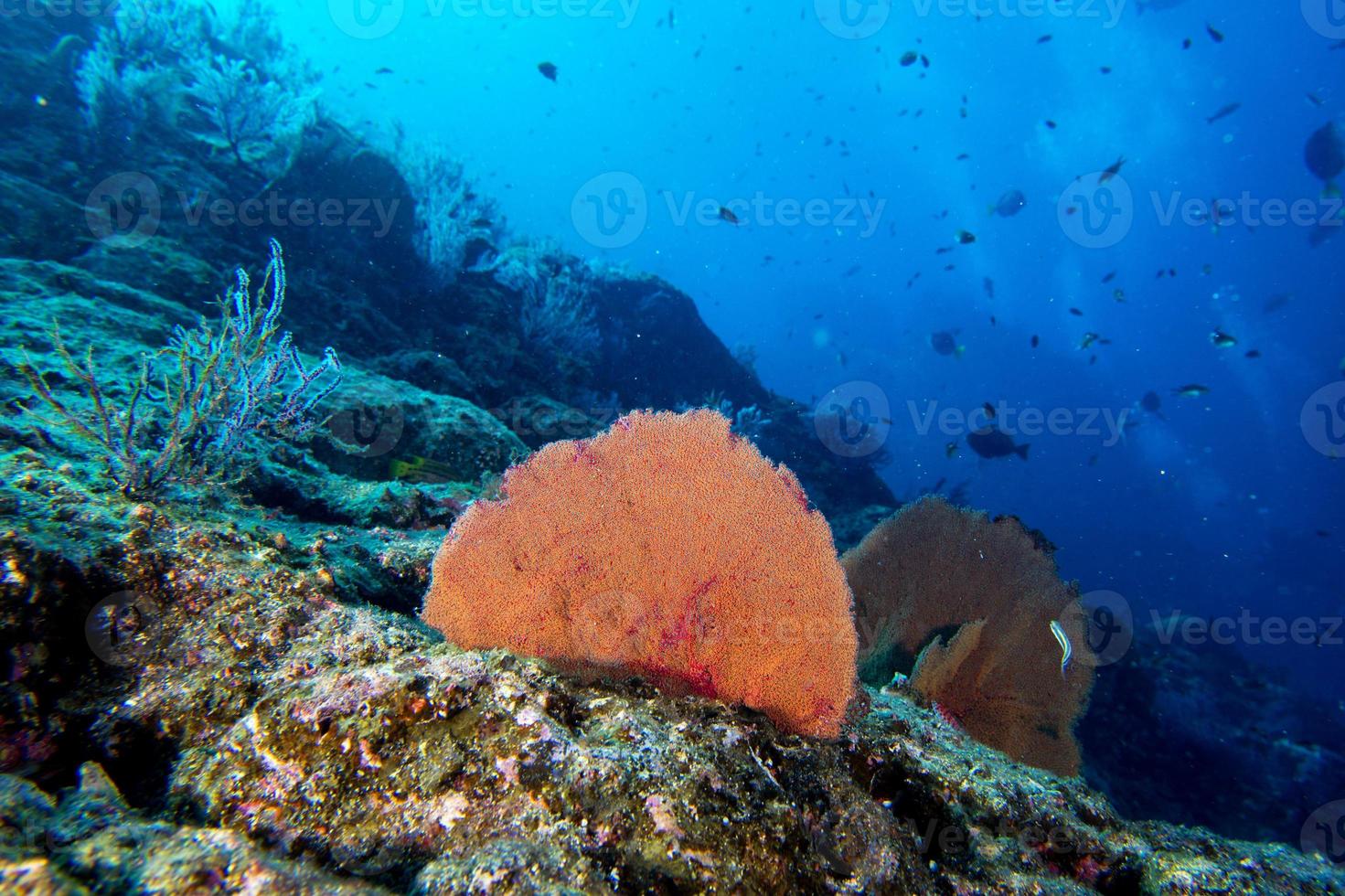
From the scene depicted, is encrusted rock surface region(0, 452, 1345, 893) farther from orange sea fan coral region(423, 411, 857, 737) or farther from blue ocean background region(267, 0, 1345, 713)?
blue ocean background region(267, 0, 1345, 713)

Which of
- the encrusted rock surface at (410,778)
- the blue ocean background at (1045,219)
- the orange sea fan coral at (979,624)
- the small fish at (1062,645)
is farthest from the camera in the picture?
the blue ocean background at (1045,219)

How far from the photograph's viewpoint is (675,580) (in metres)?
2.34

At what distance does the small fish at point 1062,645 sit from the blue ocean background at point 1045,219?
42.9 feet

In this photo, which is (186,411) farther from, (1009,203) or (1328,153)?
(1328,153)

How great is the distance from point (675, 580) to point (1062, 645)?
323cm

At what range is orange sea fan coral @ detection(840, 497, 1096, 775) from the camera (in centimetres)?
380

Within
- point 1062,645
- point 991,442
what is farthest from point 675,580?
point 991,442

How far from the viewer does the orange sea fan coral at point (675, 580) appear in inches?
89.5

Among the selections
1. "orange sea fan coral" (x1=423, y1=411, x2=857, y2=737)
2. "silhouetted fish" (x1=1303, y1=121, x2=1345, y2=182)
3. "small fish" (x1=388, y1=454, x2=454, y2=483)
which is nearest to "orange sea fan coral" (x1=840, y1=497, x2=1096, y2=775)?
"orange sea fan coral" (x1=423, y1=411, x2=857, y2=737)

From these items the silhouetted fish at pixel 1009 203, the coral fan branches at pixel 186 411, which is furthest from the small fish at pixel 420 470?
the silhouetted fish at pixel 1009 203

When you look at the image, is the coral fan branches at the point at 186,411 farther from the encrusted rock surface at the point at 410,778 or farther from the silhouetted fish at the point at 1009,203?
the silhouetted fish at the point at 1009,203

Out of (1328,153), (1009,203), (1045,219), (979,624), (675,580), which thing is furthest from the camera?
(1045,219)

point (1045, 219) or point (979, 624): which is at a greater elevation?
point (1045, 219)

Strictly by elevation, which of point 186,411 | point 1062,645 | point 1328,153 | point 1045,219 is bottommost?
point 186,411
